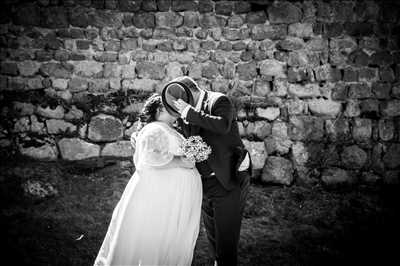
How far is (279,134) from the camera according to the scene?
4.72 meters

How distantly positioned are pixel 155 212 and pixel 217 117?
3.11 feet

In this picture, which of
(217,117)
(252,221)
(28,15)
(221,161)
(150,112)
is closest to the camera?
(217,117)

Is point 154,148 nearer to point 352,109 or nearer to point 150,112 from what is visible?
point 150,112

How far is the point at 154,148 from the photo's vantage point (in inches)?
104

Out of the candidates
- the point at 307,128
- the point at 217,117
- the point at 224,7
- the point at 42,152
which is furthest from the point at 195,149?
the point at 42,152

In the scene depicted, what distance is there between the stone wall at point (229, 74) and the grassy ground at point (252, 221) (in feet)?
0.94

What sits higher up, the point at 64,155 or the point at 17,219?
the point at 64,155

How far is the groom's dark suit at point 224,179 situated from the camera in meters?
2.66

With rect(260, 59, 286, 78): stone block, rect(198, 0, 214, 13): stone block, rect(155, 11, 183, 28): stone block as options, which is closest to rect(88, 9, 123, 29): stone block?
rect(155, 11, 183, 28): stone block

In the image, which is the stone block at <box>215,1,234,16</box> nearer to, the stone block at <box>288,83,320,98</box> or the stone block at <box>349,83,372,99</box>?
the stone block at <box>288,83,320,98</box>

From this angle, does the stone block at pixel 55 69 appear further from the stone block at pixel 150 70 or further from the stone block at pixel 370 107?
the stone block at pixel 370 107

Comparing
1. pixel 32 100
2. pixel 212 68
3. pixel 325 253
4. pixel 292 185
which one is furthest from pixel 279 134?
pixel 32 100

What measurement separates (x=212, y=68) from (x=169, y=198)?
254 centimetres

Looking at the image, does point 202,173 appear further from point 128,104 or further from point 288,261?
point 128,104
